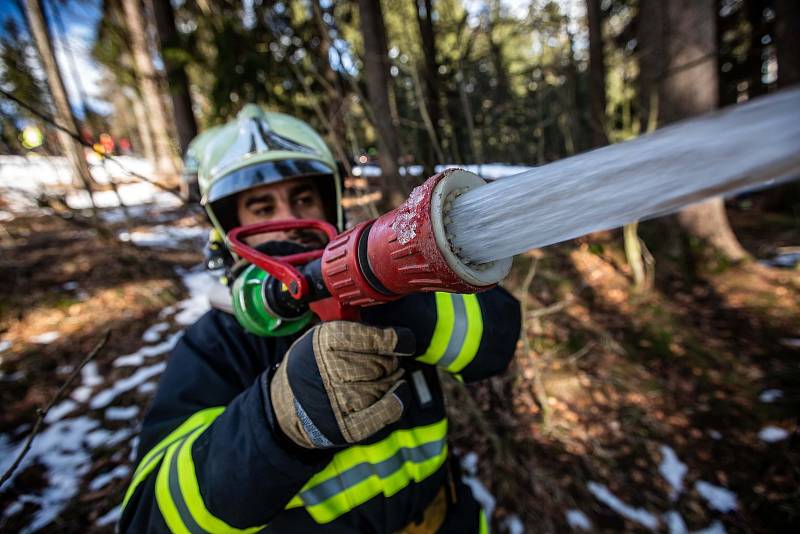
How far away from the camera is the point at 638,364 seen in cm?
388

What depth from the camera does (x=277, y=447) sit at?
1.02 meters

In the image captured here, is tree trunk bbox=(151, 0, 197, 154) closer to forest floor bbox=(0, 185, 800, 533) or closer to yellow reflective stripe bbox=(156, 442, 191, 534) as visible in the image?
forest floor bbox=(0, 185, 800, 533)

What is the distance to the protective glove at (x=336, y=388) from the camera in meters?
1.00

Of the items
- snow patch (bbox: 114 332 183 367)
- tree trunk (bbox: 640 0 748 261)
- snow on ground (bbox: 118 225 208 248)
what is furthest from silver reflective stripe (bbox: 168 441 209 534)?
snow on ground (bbox: 118 225 208 248)

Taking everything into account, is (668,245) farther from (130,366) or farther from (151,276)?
(151,276)

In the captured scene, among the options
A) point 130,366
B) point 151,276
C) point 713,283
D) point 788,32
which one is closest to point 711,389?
point 713,283

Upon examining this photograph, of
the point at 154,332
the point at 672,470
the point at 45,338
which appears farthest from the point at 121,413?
the point at 672,470

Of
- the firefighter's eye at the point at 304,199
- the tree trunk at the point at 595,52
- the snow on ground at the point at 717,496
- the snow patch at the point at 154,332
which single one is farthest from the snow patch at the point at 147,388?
the tree trunk at the point at 595,52

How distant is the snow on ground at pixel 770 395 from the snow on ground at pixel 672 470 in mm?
1128

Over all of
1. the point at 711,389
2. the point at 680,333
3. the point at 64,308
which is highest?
the point at 64,308

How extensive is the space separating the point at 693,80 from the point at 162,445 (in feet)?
21.2

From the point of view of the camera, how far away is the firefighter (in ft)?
3.34

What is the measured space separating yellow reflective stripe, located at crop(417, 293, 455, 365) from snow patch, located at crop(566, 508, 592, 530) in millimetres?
2123

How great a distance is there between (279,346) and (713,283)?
5.84 meters
